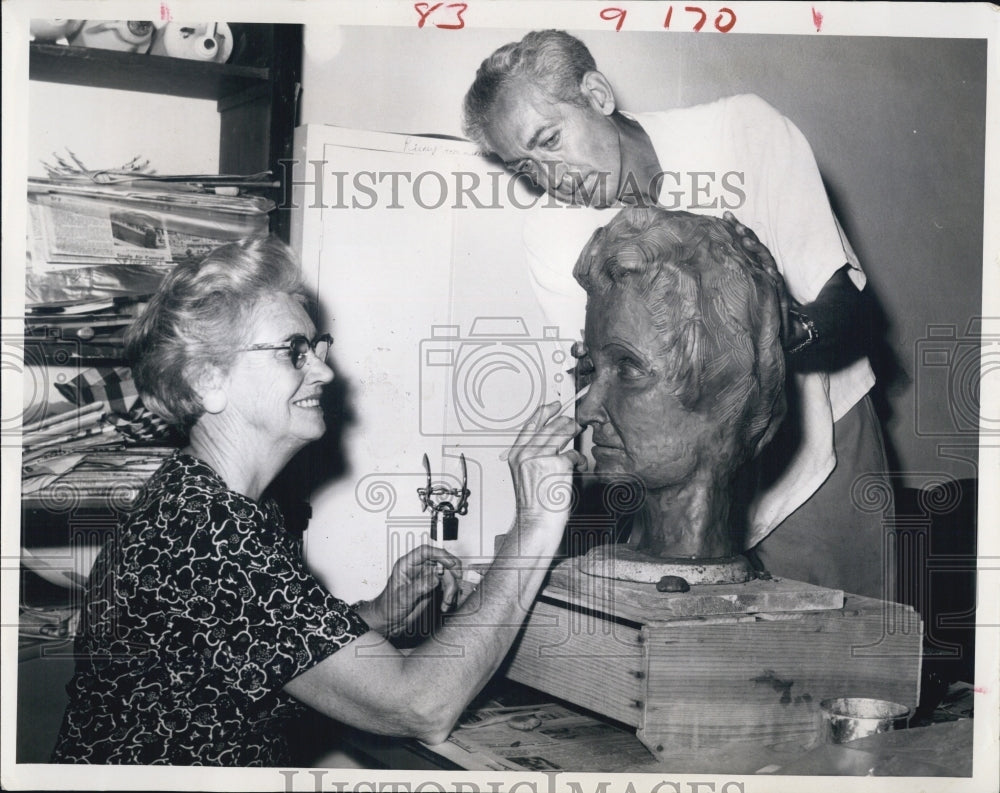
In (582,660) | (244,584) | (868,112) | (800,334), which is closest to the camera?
(244,584)

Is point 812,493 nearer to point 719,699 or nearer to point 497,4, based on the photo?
point 719,699

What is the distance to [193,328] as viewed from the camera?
2.04 metres

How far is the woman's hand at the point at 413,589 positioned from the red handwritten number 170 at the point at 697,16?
3.94ft

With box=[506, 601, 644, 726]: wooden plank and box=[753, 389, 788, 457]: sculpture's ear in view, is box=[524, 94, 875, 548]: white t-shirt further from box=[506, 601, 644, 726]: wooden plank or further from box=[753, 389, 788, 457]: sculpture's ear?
box=[506, 601, 644, 726]: wooden plank

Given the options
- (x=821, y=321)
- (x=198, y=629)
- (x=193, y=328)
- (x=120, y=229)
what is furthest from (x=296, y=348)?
(x=821, y=321)

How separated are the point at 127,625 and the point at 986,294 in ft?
6.25

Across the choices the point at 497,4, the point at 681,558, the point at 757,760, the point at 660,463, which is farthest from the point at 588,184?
the point at 757,760

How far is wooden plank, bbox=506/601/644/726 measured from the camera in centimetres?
192

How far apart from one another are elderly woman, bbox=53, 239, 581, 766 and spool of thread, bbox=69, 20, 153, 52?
0.50 meters

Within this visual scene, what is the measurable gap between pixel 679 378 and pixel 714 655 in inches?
20.6

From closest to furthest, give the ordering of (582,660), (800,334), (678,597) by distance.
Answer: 1. (678,597)
2. (582,660)
3. (800,334)

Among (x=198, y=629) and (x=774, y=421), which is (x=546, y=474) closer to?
(x=774, y=421)

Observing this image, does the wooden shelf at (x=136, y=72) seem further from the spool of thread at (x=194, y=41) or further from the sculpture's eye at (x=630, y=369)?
the sculpture's eye at (x=630, y=369)

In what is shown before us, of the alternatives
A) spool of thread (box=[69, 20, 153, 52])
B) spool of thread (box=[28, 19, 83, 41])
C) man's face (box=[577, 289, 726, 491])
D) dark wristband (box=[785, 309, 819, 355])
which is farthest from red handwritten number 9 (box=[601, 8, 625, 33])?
spool of thread (box=[28, 19, 83, 41])
